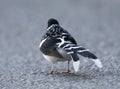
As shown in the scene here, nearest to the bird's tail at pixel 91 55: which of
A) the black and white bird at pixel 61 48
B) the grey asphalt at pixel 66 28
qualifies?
the black and white bird at pixel 61 48

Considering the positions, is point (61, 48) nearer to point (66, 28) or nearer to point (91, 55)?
point (91, 55)

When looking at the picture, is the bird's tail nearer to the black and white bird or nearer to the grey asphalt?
the black and white bird

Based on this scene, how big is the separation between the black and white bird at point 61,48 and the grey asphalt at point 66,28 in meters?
0.38

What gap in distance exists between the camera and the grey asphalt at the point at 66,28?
1139cm

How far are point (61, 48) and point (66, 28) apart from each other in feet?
35.3

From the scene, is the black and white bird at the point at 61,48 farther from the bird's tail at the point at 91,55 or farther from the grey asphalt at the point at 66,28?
the grey asphalt at the point at 66,28

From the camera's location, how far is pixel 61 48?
36.9 ft

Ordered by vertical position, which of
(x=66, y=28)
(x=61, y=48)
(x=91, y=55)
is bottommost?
(x=91, y=55)

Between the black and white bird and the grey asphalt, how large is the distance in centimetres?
38

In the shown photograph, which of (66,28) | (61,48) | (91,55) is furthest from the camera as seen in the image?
(66,28)

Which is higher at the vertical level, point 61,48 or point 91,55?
point 61,48

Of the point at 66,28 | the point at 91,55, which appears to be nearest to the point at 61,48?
the point at 91,55

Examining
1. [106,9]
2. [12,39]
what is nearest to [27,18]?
[106,9]

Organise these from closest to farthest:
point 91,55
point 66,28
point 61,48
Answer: point 91,55 → point 61,48 → point 66,28
